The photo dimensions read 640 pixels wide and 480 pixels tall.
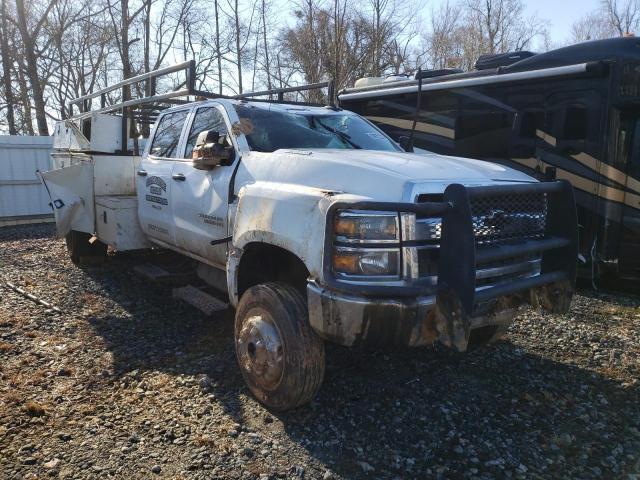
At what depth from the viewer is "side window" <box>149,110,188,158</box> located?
17.3ft

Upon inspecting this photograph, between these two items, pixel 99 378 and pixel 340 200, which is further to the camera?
pixel 99 378

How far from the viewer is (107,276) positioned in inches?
275

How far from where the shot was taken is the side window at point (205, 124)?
4.57m

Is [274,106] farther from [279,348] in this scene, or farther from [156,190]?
[279,348]

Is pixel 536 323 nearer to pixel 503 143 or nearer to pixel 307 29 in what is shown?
pixel 503 143

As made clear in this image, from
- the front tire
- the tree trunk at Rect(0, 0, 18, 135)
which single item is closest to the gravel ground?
the front tire

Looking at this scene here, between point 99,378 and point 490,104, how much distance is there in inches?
234

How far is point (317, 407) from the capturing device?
3.53m

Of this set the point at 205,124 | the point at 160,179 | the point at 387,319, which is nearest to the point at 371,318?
the point at 387,319

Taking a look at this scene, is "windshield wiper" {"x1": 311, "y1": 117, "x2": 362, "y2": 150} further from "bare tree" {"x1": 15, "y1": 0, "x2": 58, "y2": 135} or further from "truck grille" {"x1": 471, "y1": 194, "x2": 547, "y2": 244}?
"bare tree" {"x1": 15, "y1": 0, "x2": 58, "y2": 135}

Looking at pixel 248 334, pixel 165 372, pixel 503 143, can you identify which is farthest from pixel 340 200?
pixel 503 143

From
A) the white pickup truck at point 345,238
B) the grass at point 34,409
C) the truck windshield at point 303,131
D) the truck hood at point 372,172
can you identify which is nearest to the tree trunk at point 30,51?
the white pickup truck at point 345,238

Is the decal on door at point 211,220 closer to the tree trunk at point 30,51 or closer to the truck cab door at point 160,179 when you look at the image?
the truck cab door at point 160,179

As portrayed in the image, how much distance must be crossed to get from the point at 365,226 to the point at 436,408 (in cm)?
145
